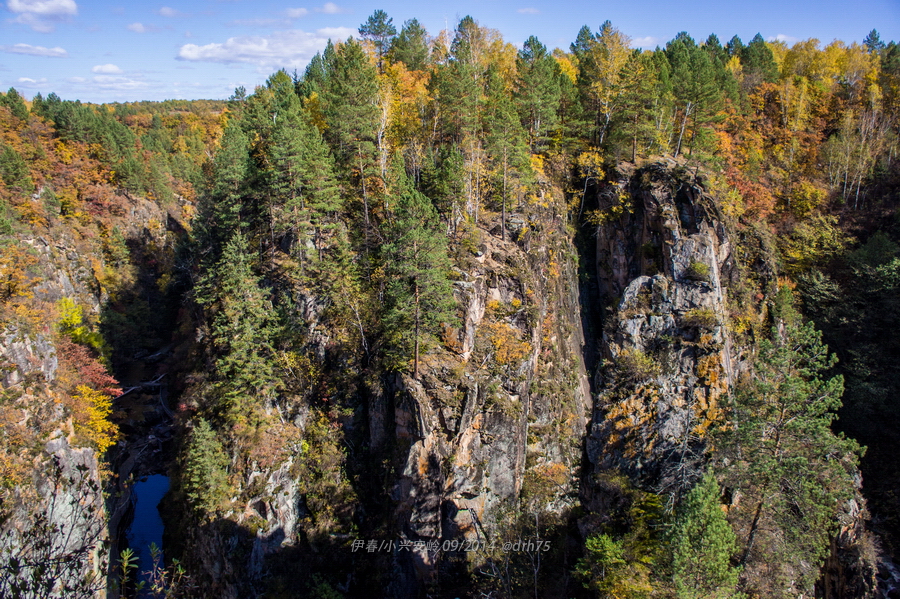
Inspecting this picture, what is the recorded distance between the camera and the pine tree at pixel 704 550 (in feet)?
55.1

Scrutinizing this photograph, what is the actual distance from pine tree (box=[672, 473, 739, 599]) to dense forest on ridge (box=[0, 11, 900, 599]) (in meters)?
0.14

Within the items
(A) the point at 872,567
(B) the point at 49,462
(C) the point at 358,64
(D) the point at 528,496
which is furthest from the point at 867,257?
(B) the point at 49,462

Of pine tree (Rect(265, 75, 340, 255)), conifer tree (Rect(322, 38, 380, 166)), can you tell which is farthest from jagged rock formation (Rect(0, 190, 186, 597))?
conifer tree (Rect(322, 38, 380, 166))

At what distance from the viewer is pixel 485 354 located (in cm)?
2906

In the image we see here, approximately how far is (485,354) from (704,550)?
50.1 feet

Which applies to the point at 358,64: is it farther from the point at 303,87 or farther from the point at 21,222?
the point at 21,222

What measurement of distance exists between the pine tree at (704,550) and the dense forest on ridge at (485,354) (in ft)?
0.45

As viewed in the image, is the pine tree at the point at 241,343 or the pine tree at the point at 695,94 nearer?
the pine tree at the point at 241,343

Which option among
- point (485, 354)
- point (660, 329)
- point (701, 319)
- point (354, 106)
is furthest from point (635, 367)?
point (354, 106)

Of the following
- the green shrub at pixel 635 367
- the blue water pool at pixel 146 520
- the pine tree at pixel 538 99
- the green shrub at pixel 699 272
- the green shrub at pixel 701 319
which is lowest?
the blue water pool at pixel 146 520

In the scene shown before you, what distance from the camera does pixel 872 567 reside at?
24.9m

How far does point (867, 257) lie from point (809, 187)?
997 cm

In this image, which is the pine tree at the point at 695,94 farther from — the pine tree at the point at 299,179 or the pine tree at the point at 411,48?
the pine tree at the point at 299,179

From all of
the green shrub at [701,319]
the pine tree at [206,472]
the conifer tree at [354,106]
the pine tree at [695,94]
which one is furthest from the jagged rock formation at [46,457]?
the pine tree at [695,94]
